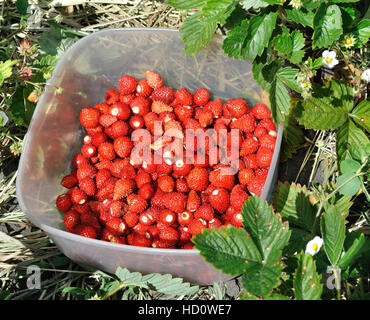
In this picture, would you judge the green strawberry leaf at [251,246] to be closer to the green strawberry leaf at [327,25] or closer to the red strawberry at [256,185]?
the red strawberry at [256,185]

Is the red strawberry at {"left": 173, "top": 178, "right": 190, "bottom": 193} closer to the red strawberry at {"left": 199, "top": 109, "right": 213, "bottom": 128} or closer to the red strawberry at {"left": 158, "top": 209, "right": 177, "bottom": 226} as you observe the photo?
the red strawberry at {"left": 158, "top": 209, "right": 177, "bottom": 226}

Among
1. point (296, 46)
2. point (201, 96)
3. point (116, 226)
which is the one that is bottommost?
point (116, 226)

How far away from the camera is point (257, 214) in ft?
3.47

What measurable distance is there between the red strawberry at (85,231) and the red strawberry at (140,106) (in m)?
0.46

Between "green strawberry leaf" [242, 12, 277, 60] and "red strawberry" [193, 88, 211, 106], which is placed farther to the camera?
"red strawberry" [193, 88, 211, 106]

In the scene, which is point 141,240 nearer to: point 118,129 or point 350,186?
point 118,129

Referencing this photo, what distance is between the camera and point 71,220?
141cm

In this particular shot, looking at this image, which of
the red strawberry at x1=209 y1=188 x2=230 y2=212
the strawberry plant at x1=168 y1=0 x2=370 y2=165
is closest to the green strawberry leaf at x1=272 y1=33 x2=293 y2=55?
the strawberry plant at x1=168 y1=0 x2=370 y2=165

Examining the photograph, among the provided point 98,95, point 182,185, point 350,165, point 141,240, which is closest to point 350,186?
point 350,165

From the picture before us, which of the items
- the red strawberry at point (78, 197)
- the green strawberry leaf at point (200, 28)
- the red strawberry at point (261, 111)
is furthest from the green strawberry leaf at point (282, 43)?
the red strawberry at point (78, 197)

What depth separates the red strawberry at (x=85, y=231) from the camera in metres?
1.36

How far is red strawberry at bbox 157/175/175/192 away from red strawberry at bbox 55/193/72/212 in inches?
12.3

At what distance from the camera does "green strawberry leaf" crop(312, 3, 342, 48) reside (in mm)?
1260

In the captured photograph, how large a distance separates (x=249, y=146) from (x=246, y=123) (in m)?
0.09
